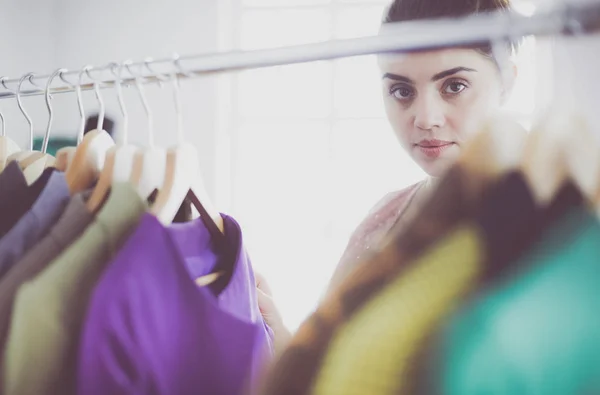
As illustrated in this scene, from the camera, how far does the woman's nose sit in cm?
68

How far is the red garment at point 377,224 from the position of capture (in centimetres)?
92

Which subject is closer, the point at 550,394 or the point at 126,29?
the point at 550,394

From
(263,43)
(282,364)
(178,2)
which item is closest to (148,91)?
(178,2)

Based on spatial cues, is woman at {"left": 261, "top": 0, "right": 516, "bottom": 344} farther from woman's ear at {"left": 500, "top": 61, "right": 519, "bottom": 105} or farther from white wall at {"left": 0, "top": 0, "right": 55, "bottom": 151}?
white wall at {"left": 0, "top": 0, "right": 55, "bottom": 151}

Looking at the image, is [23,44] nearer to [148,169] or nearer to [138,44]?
[138,44]

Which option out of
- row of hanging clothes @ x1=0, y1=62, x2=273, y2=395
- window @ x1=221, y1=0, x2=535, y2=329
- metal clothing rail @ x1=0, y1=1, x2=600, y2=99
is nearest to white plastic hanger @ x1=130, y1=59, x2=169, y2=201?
row of hanging clothes @ x1=0, y1=62, x2=273, y2=395

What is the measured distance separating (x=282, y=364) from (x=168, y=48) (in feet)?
5.98

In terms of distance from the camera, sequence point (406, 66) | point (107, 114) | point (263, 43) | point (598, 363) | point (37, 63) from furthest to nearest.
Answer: point (263, 43) < point (107, 114) < point (37, 63) < point (406, 66) < point (598, 363)

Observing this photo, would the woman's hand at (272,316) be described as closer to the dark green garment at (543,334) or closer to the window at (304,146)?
the dark green garment at (543,334)

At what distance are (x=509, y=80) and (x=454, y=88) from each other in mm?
114

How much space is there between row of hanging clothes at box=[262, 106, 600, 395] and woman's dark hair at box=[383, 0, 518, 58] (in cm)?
46

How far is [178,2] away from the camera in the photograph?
1988 mm

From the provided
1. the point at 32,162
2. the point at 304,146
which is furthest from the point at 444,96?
the point at 304,146

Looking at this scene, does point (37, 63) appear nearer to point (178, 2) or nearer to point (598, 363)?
point (178, 2)
